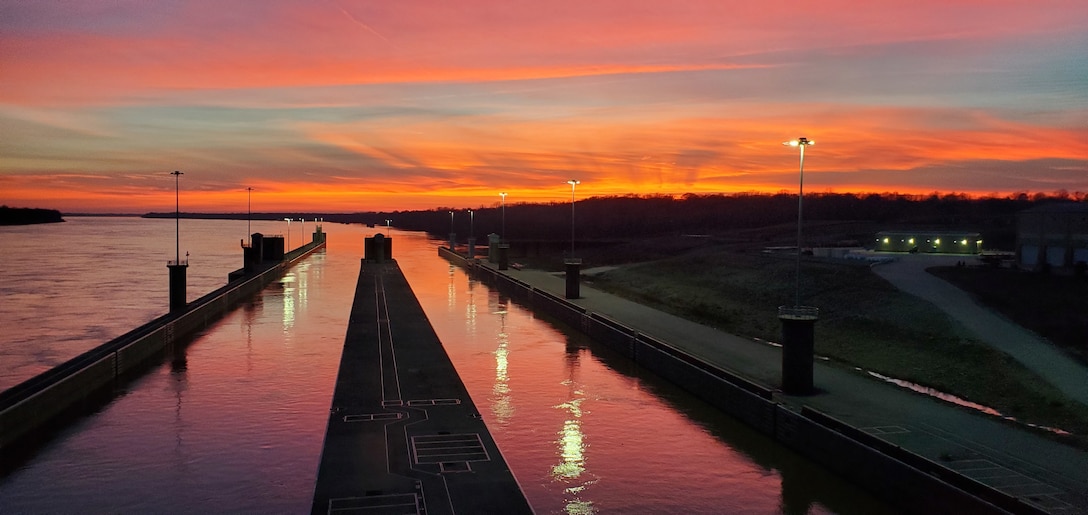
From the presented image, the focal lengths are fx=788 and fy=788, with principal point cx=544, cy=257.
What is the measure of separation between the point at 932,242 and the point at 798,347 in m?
60.4

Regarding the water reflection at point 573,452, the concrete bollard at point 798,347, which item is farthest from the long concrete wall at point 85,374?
the concrete bollard at point 798,347

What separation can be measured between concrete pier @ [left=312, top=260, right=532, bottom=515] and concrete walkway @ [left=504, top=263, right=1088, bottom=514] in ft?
32.2

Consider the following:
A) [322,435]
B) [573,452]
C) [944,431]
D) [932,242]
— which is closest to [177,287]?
[322,435]

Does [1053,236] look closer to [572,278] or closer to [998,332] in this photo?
[998,332]

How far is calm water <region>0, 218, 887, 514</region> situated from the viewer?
18109mm

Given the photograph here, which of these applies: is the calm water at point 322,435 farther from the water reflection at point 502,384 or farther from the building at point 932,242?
the building at point 932,242

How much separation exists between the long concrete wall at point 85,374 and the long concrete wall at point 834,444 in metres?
20.9

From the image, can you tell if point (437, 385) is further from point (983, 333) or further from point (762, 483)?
point (983, 333)

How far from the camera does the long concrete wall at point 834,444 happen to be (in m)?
15.5

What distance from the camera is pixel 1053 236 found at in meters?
51.6

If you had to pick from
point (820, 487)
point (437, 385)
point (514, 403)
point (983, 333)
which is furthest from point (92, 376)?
point (983, 333)

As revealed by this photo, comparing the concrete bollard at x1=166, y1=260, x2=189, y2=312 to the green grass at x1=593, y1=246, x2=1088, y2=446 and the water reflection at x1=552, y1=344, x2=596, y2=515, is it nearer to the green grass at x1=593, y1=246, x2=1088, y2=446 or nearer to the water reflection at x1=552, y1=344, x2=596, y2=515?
the green grass at x1=593, y1=246, x2=1088, y2=446

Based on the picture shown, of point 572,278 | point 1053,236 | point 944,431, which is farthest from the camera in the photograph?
point 572,278

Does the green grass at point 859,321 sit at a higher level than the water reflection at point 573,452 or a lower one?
higher
